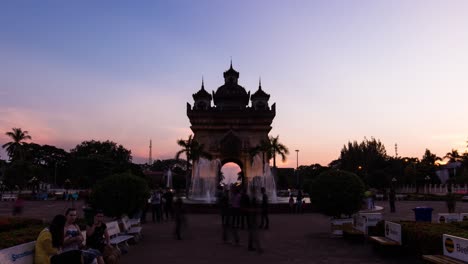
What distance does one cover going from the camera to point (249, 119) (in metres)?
52.8

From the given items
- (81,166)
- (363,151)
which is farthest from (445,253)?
(363,151)

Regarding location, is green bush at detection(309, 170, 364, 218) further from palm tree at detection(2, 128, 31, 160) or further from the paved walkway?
palm tree at detection(2, 128, 31, 160)

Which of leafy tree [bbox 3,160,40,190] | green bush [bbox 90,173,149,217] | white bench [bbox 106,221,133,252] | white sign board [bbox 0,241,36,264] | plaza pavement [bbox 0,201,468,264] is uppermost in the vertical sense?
leafy tree [bbox 3,160,40,190]

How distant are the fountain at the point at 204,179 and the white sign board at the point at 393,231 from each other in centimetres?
3568

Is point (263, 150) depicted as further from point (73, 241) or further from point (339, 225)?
point (73, 241)

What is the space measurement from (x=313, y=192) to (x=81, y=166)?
217 ft

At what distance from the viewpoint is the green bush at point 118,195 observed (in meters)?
15.9

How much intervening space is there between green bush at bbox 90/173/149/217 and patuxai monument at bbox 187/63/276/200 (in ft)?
104

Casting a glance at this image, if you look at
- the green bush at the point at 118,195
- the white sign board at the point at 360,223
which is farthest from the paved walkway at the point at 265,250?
the green bush at the point at 118,195

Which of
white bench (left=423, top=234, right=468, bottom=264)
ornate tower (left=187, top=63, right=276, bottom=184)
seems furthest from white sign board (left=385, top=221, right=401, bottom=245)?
ornate tower (left=187, top=63, right=276, bottom=184)

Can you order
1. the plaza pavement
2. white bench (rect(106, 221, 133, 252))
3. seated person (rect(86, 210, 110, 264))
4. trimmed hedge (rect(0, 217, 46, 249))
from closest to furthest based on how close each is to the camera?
trimmed hedge (rect(0, 217, 46, 249)) < seated person (rect(86, 210, 110, 264)) < the plaza pavement < white bench (rect(106, 221, 133, 252))

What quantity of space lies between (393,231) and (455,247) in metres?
3.71

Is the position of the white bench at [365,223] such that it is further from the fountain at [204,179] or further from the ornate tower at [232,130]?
the ornate tower at [232,130]

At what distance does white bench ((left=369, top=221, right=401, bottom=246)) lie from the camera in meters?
11.1
